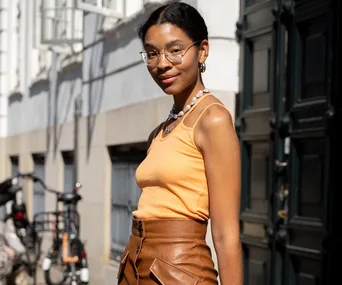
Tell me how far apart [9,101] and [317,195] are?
11510mm

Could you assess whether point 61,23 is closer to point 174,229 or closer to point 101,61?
point 101,61

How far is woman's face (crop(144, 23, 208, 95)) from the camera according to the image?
109 inches

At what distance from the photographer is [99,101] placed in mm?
9297

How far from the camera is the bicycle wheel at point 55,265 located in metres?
9.06

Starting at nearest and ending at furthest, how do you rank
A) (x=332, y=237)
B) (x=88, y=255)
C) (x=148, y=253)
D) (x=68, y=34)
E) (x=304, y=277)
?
(x=148, y=253) < (x=332, y=237) < (x=304, y=277) < (x=88, y=255) < (x=68, y=34)

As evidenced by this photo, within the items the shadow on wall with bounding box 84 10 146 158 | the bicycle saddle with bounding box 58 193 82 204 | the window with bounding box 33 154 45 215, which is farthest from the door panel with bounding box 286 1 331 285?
the window with bounding box 33 154 45 215

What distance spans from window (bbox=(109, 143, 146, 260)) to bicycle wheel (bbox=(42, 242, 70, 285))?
63 centimetres

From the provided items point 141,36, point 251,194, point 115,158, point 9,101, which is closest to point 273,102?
point 251,194

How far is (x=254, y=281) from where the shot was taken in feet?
19.5

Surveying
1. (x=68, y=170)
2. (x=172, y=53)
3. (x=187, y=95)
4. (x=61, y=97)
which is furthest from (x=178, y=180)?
(x=61, y=97)

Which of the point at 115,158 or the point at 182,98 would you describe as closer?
the point at 182,98

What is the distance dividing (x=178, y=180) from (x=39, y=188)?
37.5ft

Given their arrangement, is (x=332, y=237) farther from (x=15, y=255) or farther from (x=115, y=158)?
(x=15, y=255)

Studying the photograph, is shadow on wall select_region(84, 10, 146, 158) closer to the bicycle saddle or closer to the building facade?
the building facade
